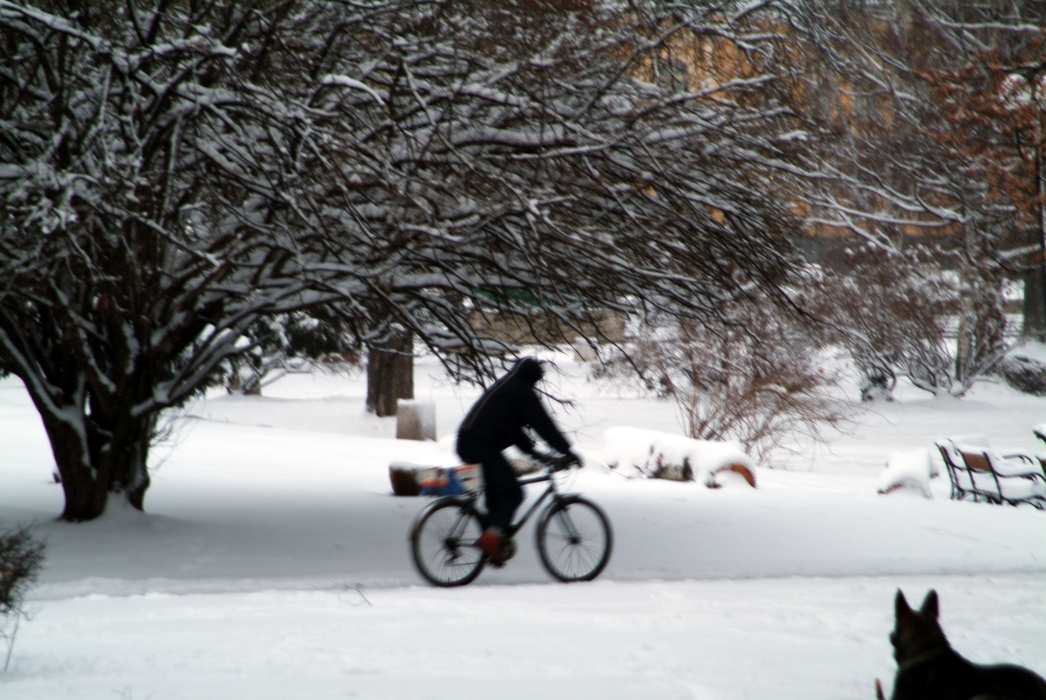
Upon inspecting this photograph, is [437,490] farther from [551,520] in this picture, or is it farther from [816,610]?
[816,610]

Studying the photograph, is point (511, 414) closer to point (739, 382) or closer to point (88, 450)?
point (88, 450)

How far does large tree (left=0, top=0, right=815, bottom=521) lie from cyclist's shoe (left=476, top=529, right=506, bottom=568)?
65.4 inches

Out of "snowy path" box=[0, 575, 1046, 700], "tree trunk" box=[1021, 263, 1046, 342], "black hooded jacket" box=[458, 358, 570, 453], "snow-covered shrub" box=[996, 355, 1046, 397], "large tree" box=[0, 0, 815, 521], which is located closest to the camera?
"snowy path" box=[0, 575, 1046, 700]

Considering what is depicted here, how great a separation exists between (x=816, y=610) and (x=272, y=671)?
3.44m

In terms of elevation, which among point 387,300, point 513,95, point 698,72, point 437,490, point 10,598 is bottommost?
point 437,490

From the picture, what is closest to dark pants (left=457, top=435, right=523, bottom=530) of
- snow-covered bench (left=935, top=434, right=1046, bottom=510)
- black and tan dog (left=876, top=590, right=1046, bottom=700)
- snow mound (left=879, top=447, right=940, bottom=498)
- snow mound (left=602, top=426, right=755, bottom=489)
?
black and tan dog (left=876, top=590, right=1046, bottom=700)

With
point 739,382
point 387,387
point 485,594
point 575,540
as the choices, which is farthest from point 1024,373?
point 485,594

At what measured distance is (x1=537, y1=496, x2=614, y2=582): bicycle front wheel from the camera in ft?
24.1

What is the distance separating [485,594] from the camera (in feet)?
21.9

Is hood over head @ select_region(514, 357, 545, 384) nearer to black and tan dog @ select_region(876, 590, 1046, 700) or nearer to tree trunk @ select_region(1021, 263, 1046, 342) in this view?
black and tan dog @ select_region(876, 590, 1046, 700)

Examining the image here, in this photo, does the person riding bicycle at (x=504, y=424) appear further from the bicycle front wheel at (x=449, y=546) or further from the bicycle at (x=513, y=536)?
the bicycle front wheel at (x=449, y=546)

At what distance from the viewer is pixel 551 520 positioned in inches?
290

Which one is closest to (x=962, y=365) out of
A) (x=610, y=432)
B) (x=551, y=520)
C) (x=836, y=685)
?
(x=610, y=432)

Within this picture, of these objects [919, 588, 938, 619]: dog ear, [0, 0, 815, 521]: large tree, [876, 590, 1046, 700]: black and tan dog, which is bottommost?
[876, 590, 1046, 700]: black and tan dog
